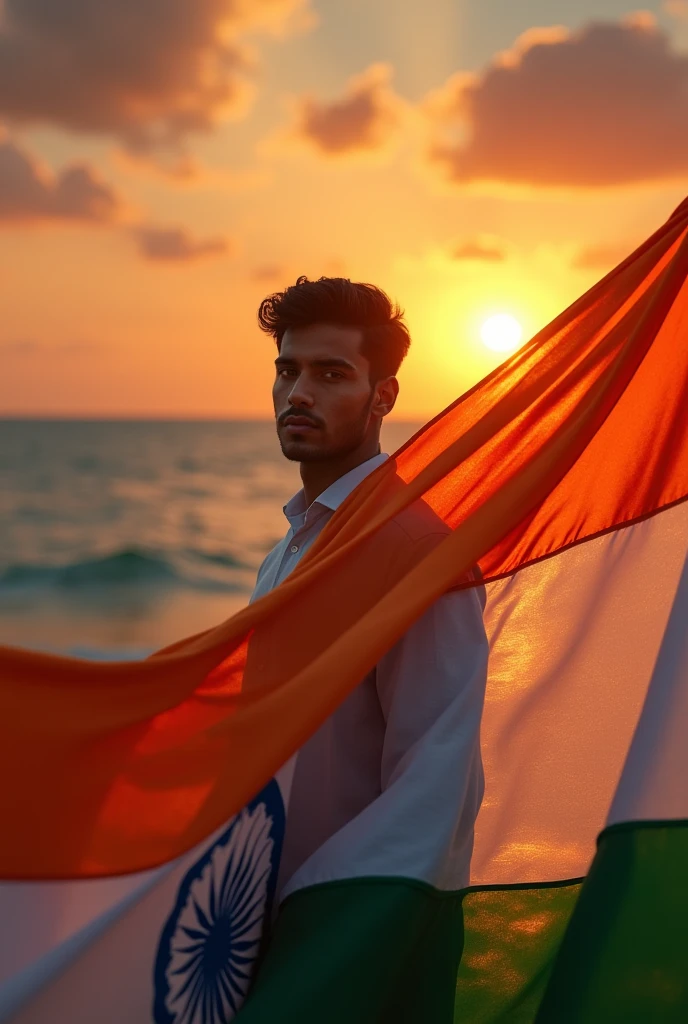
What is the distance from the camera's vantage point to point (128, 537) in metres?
32.6

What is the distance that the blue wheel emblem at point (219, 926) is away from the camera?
198 centimetres

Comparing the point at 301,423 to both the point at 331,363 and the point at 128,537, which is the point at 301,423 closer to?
the point at 331,363

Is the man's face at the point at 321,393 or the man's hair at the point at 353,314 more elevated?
the man's hair at the point at 353,314

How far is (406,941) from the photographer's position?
197cm

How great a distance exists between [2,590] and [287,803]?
21.9m

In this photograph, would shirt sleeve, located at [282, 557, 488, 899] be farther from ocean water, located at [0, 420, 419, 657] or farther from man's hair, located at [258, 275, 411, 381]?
ocean water, located at [0, 420, 419, 657]

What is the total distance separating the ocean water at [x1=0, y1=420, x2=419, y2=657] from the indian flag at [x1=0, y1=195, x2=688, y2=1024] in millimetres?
9686

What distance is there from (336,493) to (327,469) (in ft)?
0.48

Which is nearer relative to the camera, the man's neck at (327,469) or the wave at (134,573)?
the man's neck at (327,469)

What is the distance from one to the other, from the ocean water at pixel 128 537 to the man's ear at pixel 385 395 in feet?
29.4

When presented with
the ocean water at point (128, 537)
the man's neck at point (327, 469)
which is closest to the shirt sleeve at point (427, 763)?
the man's neck at point (327, 469)

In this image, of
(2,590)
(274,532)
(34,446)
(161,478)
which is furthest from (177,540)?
(34,446)

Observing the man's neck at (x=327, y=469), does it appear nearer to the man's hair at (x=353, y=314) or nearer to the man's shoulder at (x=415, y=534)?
the man's hair at (x=353, y=314)

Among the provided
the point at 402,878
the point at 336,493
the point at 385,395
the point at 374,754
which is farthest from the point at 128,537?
the point at 402,878
